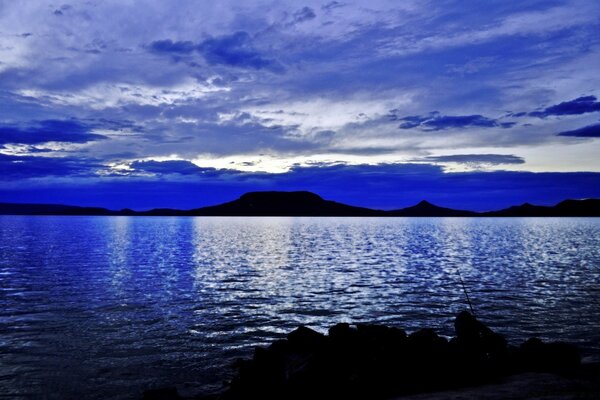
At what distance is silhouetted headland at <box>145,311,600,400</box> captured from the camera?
1447cm

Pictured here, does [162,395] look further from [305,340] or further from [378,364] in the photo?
[378,364]

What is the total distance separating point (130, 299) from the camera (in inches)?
1320

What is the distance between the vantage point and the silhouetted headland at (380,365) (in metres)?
14.5

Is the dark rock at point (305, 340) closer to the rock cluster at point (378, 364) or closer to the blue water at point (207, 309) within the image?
the rock cluster at point (378, 364)

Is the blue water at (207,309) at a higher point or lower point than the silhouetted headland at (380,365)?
lower

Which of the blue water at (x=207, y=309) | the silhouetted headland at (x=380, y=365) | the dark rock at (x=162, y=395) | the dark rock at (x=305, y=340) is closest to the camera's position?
the silhouetted headland at (x=380, y=365)

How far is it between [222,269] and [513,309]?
3271 cm

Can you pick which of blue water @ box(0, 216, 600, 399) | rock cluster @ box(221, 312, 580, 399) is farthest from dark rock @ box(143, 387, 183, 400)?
rock cluster @ box(221, 312, 580, 399)

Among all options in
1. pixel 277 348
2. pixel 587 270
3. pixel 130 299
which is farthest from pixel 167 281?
pixel 587 270

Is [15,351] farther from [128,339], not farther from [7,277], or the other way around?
[7,277]

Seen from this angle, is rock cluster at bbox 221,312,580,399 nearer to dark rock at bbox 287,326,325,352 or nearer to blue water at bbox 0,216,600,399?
dark rock at bbox 287,326,325,352

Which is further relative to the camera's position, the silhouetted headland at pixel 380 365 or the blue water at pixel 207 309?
the blue water at pixel 207 309

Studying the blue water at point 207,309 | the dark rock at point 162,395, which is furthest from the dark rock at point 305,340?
the dark rock at point 162,395

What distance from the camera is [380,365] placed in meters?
15.4
